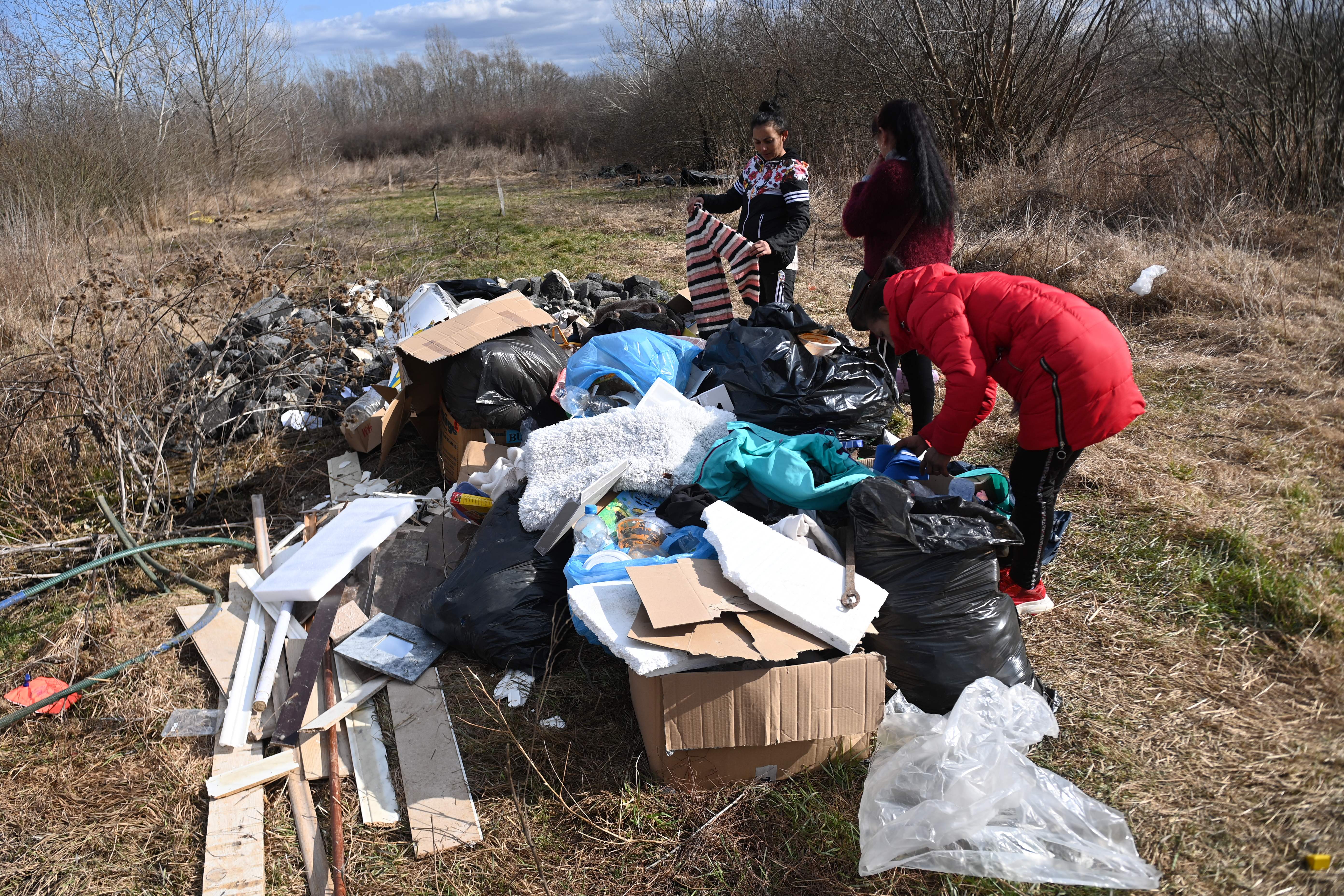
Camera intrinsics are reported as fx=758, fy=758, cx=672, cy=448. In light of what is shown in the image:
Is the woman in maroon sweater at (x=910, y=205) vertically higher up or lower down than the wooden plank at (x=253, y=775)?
higher up

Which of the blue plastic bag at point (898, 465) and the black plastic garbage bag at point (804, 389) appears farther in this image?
the black plastic garbage bag at point (804, 389)

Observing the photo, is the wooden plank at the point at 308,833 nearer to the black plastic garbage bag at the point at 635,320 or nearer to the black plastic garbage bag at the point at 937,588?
the black plastic garbage bag at the point at 937,588

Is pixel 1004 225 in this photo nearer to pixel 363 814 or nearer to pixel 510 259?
pixel 510 259

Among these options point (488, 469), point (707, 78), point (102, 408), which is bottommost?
point (488, 469)

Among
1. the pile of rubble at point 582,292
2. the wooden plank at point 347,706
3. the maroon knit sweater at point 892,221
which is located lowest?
the wooden plank at point 347,706

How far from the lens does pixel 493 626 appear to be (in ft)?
8.40

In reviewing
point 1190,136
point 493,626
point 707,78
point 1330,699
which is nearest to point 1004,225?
point 1190,136

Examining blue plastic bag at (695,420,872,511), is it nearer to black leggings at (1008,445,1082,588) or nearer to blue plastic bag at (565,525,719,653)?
blue plastic bag at (565,525,719,653)

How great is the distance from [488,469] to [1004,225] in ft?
21.6

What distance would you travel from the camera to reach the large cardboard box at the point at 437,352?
143 inches

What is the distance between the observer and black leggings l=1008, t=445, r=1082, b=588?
236 centimetres

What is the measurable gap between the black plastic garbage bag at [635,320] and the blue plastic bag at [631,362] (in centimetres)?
52

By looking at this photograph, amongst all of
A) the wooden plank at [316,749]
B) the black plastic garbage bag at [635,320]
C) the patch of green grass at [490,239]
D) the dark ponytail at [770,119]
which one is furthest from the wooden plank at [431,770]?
the patch of green grass at [490,239]

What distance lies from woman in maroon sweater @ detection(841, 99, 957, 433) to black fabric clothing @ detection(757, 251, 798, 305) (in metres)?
0.78
